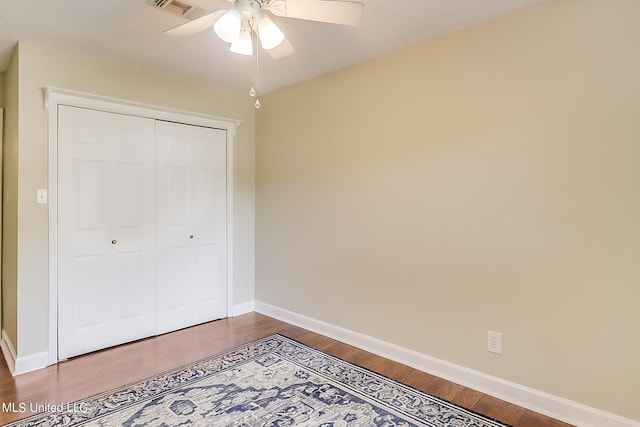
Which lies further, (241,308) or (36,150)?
(241,308)

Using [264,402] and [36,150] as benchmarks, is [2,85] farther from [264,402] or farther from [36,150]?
[264,402]

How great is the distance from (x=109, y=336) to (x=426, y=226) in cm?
280

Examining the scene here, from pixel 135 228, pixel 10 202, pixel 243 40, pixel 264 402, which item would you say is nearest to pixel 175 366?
pixel 264 402

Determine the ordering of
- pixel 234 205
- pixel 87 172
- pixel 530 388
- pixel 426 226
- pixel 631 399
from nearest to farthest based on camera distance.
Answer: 1. pixel 631 399
2. pixel 530 388
3. pixel 426 226
4. pixel 87 172
5. pixel 234 205

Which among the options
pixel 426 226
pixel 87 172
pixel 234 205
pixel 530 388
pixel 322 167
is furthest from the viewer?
pixel 234 205

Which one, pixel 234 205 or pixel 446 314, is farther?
pixel 234 205

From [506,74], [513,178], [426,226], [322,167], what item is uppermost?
[506,74]

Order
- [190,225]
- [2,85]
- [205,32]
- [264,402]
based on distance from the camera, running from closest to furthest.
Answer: [264,402], [205,32], [2,85], [190,225]

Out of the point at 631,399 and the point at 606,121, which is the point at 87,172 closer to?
the point at 606,121

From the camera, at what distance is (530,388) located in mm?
2117

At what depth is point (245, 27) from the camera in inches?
70.9

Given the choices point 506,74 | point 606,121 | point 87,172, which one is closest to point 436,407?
point 606,121
